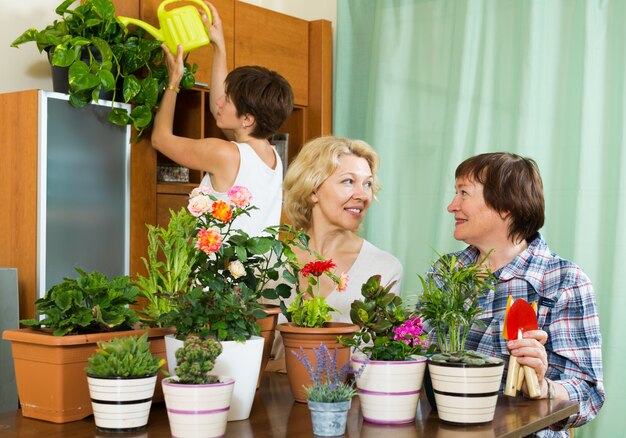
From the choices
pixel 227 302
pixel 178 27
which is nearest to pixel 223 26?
pixel 178 27

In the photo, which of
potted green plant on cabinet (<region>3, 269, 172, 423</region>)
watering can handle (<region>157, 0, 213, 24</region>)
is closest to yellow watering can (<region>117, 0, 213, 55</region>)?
watering can handle (<region>157, 0, 213, 24</region>)

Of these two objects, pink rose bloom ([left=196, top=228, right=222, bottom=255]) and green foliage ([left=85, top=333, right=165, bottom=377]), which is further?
pink rose bloom ([left=196, top=228, right=222, bottom=255])

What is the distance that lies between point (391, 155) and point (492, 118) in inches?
21.8

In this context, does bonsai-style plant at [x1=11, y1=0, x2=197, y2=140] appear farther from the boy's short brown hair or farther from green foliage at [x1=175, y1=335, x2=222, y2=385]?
green foliage at [x1=175, y1=335, x2=222, y2=385]

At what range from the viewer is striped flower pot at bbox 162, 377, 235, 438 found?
1.34m

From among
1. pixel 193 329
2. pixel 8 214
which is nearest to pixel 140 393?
pixel 193 329

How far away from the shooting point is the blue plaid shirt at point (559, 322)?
2000 millimetres

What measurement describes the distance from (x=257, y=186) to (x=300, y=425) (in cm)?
188

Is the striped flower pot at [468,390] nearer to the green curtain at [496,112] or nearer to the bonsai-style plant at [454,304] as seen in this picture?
the bonsai-style plant at [454,304]

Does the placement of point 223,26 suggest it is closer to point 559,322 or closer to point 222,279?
point 559,322

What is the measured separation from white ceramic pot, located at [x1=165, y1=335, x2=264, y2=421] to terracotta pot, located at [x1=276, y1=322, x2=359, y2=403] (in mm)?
135

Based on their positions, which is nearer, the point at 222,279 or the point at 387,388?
the point at 387,388

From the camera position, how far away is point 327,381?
1463mm

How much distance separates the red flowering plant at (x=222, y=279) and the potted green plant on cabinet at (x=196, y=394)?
5.3 inches
